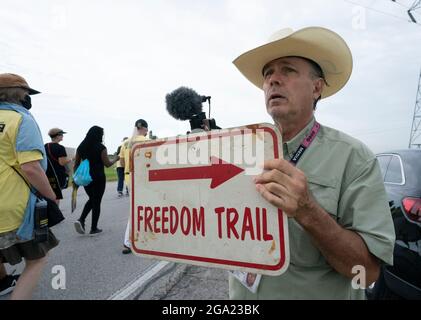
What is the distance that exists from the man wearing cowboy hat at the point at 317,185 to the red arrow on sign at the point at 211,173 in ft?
0.34

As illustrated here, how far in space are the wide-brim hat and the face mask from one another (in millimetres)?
75

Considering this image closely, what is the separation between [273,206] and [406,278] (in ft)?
7.08

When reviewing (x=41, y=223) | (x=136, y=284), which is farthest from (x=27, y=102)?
(x=136, y=284)

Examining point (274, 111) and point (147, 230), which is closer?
point (147, 230)

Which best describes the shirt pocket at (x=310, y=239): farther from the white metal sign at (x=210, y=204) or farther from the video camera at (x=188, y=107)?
the video camera at (x=188, y=107)

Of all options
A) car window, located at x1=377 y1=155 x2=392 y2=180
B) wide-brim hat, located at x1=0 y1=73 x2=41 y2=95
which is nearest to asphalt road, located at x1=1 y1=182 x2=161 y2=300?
wide-brim hat, located at x1=0 y1=73 x2=41 y2=95

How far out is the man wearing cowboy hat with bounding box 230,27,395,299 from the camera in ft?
2.90

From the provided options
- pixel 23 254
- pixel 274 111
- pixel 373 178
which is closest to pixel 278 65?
pixel 274 111

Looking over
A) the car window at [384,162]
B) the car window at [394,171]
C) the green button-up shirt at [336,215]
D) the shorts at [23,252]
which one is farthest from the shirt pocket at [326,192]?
the car window at [384,162]

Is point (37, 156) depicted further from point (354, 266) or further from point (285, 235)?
point (354, 266)

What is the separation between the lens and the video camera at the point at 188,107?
2518 millimetres

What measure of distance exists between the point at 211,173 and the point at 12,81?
237 cm

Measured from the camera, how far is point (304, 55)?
1.36 m

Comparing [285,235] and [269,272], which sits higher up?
[285,235]
